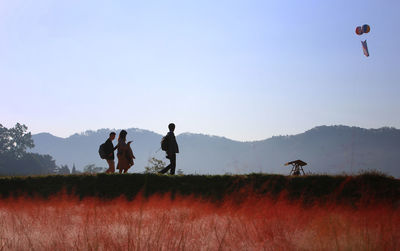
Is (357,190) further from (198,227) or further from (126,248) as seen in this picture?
(126,248)

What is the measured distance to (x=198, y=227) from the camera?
7.06 meters

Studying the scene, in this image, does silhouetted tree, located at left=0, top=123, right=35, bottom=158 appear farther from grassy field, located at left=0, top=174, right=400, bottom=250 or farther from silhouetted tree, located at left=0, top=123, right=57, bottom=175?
grassy field, located at left=0, top=174, right=400, bottom=250

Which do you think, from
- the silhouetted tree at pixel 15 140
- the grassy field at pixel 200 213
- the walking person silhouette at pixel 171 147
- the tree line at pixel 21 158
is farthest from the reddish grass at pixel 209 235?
the silhouetted tree at pixel 15 140

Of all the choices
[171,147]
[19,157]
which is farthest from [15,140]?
[171,147]

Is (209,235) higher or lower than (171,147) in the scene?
lower

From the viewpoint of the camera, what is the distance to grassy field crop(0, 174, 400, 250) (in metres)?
5.75

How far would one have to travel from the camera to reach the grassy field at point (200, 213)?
5.75m

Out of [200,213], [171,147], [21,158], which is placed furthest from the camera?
[21,158]

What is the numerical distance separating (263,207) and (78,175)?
21.2 feet

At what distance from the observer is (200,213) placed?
914 centimetres

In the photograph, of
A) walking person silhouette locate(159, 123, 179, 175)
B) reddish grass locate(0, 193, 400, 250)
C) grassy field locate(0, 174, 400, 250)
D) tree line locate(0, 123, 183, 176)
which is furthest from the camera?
tree line locate(0, 123, 183, 176)

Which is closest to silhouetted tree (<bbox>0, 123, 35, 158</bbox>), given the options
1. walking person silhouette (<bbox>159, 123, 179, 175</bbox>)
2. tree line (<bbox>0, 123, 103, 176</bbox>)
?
tree line (<bbox>0, 123, 103, 176</bbox>)

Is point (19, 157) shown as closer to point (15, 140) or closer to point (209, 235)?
point (15, 140)

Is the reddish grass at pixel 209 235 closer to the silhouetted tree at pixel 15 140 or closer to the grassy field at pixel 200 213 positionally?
the grassy field at pixel 200 213
